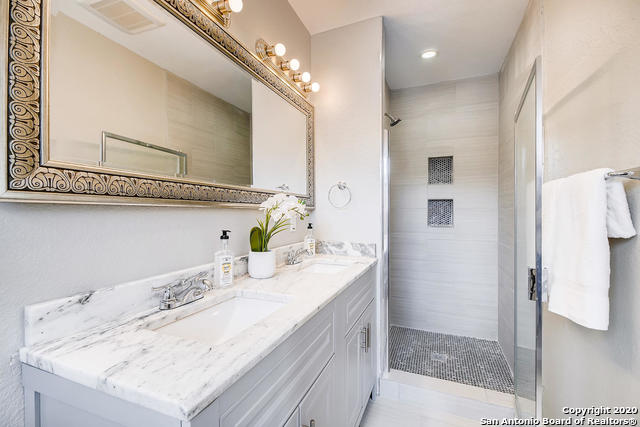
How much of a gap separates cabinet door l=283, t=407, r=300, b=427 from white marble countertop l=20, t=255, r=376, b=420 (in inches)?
9.8

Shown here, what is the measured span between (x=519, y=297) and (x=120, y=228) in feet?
5.98

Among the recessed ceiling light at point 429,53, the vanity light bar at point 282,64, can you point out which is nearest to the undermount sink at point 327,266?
the vanity light bar at point 282,64

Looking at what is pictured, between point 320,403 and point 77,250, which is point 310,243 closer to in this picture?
point 320,403

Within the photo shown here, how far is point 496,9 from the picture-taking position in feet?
5.65

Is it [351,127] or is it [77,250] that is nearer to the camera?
[77,250]

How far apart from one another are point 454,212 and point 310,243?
1628mm

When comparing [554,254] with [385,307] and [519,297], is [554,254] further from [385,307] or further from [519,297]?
[385,307]

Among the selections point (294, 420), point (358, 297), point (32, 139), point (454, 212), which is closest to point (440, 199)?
point (454, 212)

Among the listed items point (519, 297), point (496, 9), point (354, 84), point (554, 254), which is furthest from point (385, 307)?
point (496, 9)

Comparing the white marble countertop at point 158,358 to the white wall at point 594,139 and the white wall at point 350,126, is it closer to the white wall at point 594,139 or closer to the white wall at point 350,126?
the white wall at point 594,139

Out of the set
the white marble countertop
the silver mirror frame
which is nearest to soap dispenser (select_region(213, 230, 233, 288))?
the white marble countertop

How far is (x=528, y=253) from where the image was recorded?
1136 mm

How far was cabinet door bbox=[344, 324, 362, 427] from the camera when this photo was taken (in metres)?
1.24

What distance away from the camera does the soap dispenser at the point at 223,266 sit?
1084 millimetres
